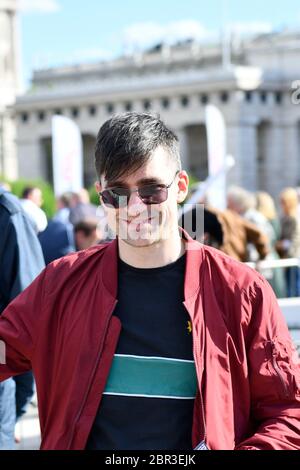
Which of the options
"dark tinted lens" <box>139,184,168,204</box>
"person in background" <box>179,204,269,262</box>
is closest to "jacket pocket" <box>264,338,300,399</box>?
"dark tinted lens" <box>139,184,168,204</box>

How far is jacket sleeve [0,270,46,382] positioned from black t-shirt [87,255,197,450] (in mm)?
214

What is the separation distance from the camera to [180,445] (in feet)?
7.91

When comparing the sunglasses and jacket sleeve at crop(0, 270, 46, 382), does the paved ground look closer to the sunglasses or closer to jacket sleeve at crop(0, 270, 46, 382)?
jacket sleeve at crop(0, 270, 46, 382)

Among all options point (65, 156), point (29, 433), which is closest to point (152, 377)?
point (29, 433)

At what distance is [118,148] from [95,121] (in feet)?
244

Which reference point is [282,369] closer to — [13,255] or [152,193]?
[152,193]

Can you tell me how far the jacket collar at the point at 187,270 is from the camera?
2.52 metres

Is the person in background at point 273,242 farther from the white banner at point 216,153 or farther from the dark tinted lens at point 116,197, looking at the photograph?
the dark tinted lens at point 116,197

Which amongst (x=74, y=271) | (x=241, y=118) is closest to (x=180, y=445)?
(x=74, y=271)

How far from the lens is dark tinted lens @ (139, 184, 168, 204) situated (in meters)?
2.52

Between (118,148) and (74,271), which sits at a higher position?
(118,148)

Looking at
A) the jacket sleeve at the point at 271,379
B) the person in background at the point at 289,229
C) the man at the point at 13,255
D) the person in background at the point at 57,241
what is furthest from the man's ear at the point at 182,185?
the person in background at the point at 289,229

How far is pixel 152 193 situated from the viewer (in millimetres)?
2523

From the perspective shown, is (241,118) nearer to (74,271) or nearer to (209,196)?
(209,196)
